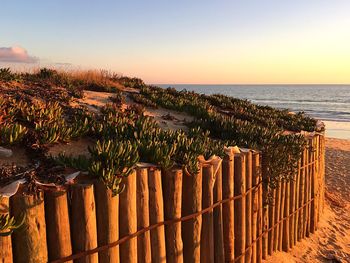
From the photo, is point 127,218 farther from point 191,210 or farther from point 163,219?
point 191,210

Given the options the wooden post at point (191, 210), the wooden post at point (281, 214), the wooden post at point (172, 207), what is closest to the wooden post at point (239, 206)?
the wooden post at point (191, 210)

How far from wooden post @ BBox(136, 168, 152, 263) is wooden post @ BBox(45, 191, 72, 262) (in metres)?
1.02

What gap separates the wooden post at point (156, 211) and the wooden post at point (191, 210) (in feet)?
1.62

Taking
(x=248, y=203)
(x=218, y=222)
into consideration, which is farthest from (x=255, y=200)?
(x=218, y=222)

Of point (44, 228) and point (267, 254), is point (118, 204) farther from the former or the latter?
point (267, 254)

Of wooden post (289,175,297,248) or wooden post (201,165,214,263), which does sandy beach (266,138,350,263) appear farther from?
wooden post (201,165,214,263)

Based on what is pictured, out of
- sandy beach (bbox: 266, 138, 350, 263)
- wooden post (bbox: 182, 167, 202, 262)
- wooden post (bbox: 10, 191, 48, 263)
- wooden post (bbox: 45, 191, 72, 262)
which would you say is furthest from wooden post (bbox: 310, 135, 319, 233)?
wooden post (bbox: 10, 191, 48, 263)

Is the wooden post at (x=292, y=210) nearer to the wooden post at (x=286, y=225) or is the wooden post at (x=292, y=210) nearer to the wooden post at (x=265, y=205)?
the wooden post at (x=286, y=225)

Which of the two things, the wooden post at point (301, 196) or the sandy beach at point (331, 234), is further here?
the wooden post at point (301, 196)

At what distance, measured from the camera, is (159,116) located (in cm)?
1045

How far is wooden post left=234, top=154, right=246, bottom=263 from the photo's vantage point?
237 inches

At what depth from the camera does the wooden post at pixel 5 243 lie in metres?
3.31

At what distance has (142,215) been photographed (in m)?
4.50

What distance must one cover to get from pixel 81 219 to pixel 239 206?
2974 millimetres
